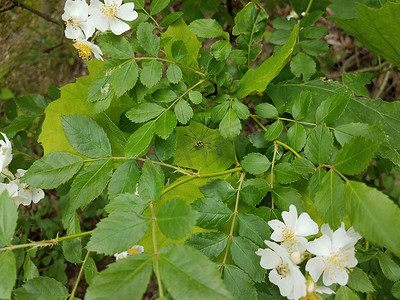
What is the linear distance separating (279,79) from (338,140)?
49cm

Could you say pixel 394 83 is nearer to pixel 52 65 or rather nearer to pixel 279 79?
pixel 279 79

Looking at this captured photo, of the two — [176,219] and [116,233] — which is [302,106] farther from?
[116,233]

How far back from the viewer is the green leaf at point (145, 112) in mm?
1030

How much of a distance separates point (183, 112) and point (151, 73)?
0.15 meters

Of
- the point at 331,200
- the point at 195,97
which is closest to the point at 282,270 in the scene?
the point at 331,200

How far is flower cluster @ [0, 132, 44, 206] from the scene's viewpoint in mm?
1029

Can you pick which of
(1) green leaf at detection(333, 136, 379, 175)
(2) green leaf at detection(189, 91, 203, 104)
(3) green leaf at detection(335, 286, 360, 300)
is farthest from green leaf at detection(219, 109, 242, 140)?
(3) green leaf at detection(335, 286, 360, 300)

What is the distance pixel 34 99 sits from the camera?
157 centimetres

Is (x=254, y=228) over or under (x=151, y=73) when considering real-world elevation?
under

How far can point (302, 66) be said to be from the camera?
1365 mm

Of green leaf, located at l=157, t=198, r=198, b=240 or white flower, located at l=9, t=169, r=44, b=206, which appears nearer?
green leaf, located at l=157, t=198, r=198, b=240

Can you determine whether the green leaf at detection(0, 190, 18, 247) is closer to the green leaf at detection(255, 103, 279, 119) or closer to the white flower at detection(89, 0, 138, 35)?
the white flower at detection(89, 0, 138, 35)

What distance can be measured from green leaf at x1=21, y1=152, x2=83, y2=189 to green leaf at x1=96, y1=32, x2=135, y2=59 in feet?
1.09

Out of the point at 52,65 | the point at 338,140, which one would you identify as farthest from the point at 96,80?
the point at 52,65
